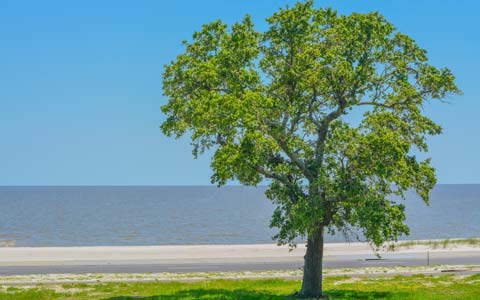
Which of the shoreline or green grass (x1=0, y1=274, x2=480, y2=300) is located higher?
the shoreline

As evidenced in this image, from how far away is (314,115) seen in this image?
1083 inches

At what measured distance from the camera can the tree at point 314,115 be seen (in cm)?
2475

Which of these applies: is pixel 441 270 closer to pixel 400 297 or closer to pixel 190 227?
pixel 400 297

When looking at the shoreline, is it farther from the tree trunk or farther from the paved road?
the tree trunk

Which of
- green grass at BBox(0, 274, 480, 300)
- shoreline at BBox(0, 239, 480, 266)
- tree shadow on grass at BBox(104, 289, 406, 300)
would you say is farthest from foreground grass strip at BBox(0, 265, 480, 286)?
shoreline at BBox(0, 239, 480, 266)

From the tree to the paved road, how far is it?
20.2 meters

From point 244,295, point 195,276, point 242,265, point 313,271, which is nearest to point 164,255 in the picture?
point 242,265

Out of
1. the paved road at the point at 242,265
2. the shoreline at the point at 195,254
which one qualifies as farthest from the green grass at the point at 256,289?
the shoreline at the point at 195,254

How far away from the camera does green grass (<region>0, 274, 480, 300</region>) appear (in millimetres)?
28609

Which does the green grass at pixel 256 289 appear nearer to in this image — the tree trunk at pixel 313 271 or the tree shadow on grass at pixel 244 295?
the tree shadow on grass at pixel 244 295

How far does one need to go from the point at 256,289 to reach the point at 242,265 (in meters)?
17.3

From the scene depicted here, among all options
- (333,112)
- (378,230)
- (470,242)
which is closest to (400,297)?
(378,230)

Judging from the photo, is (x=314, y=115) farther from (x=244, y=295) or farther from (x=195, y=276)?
(x=195, y=276)

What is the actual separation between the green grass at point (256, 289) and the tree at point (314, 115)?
3.06 metres
